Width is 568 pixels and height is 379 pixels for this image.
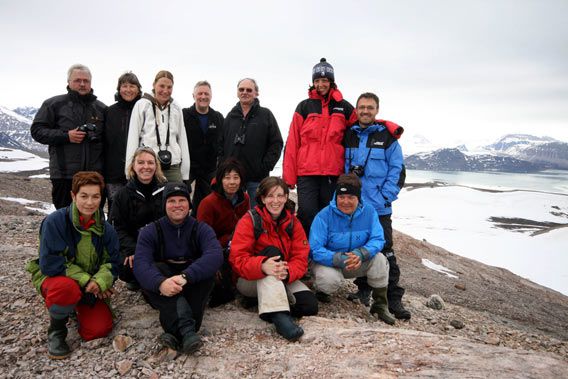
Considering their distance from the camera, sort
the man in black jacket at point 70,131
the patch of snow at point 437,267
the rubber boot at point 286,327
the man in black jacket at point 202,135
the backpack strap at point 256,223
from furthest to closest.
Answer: the patch of snow at point 437,267 < the man in black jacket at point 202,135 < the man in black jacket at point 70,131 < the backpack strap at point 256,223 < the rubber boot at point 286,327

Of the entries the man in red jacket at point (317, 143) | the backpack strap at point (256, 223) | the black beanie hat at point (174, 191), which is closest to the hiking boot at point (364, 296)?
the man in red jacket at point (317, 143)

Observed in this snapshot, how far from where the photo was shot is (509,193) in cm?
6688

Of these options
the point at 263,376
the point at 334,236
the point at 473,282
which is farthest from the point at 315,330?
the point at 473,282

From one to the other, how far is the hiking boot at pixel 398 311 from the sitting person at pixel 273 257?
1830 mm

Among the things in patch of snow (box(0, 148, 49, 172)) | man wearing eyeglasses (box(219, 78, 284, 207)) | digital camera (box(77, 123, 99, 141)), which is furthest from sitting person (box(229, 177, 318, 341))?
patch of snow (box(0, 148, 49, 172))

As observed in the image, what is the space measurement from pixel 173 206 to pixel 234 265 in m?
1.13

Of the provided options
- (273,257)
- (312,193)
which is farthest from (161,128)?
(273,257)

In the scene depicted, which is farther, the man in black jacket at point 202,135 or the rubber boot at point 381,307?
the man in black jacket at point 202,135

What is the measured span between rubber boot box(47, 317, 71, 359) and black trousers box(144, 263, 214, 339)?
0.95 meters

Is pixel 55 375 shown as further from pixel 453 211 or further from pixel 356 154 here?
pixel 453 211

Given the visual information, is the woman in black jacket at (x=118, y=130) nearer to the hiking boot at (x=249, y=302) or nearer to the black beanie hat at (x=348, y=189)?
the hiking boot at (x=249, y=302)

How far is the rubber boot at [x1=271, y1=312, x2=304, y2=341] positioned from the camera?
14.2 feet

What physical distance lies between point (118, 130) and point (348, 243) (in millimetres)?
4369

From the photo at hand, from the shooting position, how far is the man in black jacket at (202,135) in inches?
276
